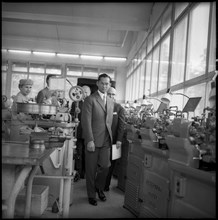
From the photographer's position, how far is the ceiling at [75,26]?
19.8 feet

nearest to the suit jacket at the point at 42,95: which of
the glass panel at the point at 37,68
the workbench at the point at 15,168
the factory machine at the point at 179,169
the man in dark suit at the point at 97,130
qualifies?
the man in dark suit at the point at 97,130

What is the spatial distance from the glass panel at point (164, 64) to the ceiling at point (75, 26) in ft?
4.27

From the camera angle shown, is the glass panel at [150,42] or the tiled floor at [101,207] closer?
the tiled floor at [101,207]

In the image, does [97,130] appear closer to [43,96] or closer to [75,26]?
[43,96]

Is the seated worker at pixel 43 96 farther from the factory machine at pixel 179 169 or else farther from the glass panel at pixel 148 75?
the glass panel at pixel 148 75

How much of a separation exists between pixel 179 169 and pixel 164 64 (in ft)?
11.3

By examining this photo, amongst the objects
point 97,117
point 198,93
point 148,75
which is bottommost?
point 97,117

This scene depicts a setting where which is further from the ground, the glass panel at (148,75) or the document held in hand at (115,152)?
the glass panel at (148,75)

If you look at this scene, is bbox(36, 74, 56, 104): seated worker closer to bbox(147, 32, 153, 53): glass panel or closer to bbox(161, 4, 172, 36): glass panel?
bbox(161, 4, 172, 36): glass panel

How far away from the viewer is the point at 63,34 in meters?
8.92

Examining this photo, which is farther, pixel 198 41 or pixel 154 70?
pixel 154 70

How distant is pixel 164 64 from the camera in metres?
4.82

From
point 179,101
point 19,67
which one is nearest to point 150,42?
point 179,101

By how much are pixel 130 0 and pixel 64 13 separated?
522 centimetres
